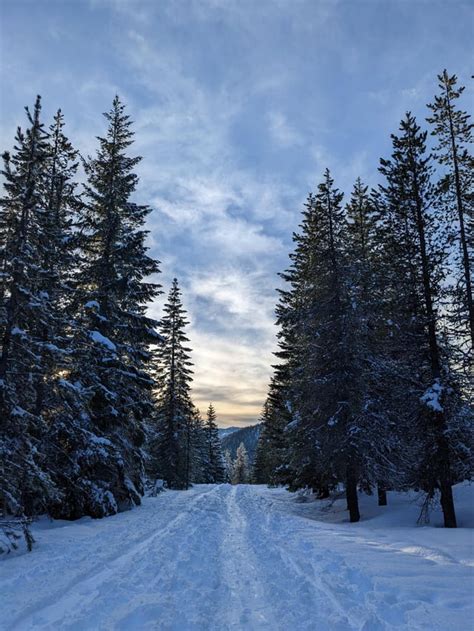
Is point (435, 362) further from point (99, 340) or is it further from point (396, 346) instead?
point (99, 340)

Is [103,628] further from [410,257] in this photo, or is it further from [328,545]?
[410,257]

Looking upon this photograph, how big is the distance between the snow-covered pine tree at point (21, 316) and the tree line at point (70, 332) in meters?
0.03

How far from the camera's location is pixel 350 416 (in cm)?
1686

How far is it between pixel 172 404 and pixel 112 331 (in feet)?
66.0

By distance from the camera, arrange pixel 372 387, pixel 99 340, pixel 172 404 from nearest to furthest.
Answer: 1. pixel 99 340
2. pixel 372 387
3. pixel 172 404

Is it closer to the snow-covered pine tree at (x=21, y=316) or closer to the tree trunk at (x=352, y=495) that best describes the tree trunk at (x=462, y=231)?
the tree trunk at (x=352, y=495)

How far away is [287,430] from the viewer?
2220cm

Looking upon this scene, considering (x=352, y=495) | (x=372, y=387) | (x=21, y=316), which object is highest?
(x=21, y=316)

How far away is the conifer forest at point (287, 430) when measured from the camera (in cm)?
618

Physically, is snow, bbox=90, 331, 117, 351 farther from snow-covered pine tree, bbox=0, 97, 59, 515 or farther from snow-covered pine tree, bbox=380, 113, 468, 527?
snow-covered pine tree, bbox=380, 113, 468, 527

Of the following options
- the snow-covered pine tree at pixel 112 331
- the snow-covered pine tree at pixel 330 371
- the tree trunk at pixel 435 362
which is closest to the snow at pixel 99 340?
the snow-covered pine tree at pixel 112 331

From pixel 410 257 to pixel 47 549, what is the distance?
49.7 feet

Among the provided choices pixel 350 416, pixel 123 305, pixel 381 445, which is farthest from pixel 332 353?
pixel 123 305

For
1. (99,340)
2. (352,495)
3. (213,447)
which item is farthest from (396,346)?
(213,447)
